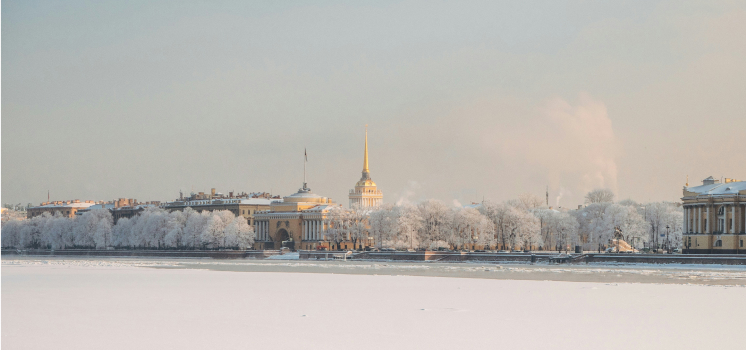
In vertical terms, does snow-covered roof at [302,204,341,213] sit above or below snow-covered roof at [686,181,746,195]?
below

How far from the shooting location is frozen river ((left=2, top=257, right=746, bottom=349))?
24.2 metres

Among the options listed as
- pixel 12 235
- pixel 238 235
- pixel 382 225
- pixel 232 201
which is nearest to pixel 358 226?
pixel 382 225

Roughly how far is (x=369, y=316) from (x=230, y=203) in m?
133

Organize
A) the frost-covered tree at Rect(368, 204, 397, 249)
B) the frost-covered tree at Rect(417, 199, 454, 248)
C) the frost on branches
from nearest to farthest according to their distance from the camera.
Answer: the frost-covered tree at Rect(417, 199, 454, 248) → the frost-covered tree at Rect(368, 204, 397, 249) → the frost on branches

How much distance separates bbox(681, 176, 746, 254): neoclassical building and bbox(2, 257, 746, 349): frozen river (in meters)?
43.1

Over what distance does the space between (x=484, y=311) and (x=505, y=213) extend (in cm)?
8244

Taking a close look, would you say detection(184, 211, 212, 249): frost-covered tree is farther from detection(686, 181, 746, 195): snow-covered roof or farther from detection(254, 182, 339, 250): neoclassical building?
detection(686, 181, 746, 195): snow-covered roof

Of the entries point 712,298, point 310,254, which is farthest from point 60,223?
point 712,298

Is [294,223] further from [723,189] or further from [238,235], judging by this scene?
[723,189]

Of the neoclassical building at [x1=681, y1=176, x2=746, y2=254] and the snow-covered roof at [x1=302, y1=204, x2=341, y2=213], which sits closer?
the neoclassical building at [x1=681, y1=176, x2=746, y2=254]

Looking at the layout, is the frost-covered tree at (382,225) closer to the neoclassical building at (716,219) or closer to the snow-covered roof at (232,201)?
the neoclassical building at (716,219)

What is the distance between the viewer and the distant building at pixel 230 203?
159 m

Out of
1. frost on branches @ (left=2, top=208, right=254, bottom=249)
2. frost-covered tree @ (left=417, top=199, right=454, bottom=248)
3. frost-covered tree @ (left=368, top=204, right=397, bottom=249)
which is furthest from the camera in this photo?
frost on branches @ (left=2, top=208, right=254, bottom=249)

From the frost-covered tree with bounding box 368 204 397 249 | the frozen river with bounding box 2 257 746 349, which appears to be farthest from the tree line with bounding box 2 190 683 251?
the frozen river with bounding box 2 257 746 349
